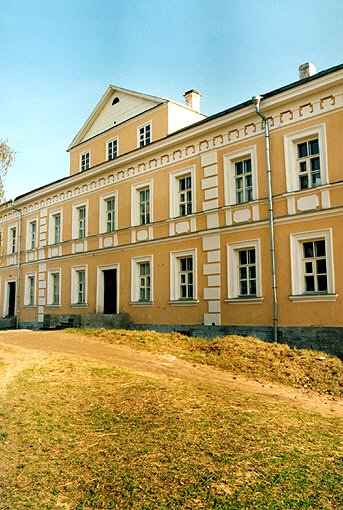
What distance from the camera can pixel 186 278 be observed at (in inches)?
707

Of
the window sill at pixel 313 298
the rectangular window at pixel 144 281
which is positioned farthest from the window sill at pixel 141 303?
the window sill at pixel 313 298

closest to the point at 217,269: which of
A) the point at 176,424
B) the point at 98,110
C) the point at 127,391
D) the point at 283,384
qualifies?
the point at 283,384

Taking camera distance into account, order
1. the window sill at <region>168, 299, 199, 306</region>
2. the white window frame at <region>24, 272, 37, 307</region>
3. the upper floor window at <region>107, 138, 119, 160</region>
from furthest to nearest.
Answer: the white window frame at <region>24, 272, 37, 307</region>, the upper floor window at <region>107, 138, 119, 160</region>, the window sill at <region>168, 299, 199, 306</region>

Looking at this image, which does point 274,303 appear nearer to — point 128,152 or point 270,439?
point 270,439

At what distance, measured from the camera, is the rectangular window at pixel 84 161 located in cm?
2458

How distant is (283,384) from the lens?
33.1ft

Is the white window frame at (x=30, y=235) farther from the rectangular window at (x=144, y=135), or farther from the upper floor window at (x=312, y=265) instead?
the upper floor window at (x=312, y=265)

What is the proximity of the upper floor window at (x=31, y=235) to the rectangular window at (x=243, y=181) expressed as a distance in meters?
15.4

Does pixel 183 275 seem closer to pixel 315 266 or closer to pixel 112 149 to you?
pixel 315 266

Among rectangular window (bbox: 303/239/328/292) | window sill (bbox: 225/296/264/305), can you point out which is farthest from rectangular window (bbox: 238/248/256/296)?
rectangular window (bbox: 303/239/328/292)

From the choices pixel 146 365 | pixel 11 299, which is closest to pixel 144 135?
pixel 146 365

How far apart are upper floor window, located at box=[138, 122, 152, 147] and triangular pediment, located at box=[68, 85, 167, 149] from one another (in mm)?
878

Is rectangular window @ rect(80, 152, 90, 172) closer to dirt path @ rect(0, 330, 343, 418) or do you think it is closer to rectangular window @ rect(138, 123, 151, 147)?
rectangular window @ rect(138, 123, 151, 147)

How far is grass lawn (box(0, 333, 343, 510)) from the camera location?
4.32 metres
